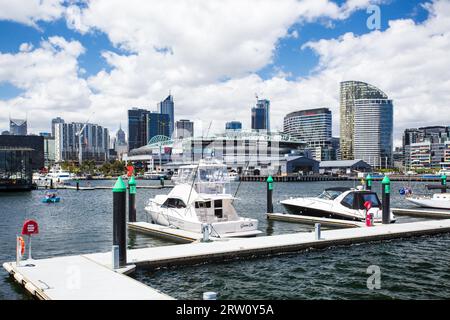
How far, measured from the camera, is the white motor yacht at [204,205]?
26469 millimetres

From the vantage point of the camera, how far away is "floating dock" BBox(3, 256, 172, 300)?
13.4 meters

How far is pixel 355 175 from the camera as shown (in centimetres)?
19675

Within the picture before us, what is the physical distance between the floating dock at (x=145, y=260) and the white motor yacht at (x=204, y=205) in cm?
241

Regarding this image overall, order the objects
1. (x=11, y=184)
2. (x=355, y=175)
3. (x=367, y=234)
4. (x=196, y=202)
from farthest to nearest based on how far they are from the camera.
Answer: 1. (x=355, y=175)
2. (x=11, y=184)
3. (x=196, y=202)
4. (x=367, y=234)

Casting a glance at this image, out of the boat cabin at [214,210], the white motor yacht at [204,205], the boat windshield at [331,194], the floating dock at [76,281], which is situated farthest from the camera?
the boat windshield at [331,194]

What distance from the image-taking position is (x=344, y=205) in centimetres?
3441

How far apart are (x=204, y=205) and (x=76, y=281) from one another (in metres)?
13.3

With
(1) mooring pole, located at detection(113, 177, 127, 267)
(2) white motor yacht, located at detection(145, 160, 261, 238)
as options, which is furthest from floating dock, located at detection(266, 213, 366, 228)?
(1) mooring pole, located at detection(113, 177, 127, 267)

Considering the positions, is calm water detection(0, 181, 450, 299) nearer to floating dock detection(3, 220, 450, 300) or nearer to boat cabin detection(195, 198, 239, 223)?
floating dock detection(3, 220, 450, 300)

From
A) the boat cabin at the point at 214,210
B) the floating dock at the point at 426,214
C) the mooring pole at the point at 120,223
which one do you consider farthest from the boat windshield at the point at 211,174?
the floating dock at the point at 426,214

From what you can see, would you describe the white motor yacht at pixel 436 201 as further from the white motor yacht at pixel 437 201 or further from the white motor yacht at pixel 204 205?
the white motor yacht at pixel 204 205
